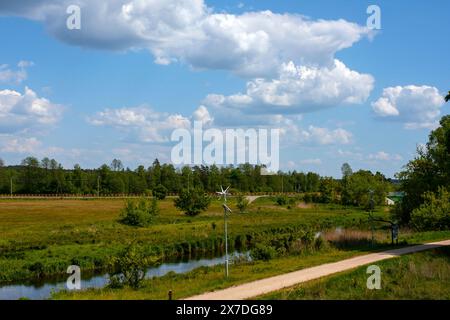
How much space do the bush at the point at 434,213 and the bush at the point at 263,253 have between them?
58.7 feet

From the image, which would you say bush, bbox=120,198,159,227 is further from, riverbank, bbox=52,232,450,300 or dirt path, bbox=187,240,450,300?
dirt path, bbox=187,240,450,300

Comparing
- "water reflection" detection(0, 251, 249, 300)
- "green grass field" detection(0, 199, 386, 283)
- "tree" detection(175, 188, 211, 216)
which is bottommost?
"water reflection" detection(0, 251, 249, 300)

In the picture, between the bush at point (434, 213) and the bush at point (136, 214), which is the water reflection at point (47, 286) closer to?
the bush at point (136, 214)

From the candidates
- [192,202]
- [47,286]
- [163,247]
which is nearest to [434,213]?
[163,247]

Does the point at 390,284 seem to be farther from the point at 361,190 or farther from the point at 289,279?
the point at 361,190

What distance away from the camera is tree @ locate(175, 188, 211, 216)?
74062mm

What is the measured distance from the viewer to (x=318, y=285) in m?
20.7

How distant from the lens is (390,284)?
22.6m

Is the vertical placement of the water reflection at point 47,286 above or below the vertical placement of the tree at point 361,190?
below

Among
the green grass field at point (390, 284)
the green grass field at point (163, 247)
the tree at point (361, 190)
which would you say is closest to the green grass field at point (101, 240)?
the green grass field at point (163, 247)

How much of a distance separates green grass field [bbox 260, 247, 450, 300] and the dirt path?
0.82 metres

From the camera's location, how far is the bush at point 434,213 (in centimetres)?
4378

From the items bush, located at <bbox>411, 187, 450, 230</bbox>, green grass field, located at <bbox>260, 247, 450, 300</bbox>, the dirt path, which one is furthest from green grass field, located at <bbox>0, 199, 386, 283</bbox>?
green grass field, located at <bbox>260, 247, 450, 300</bbox>
